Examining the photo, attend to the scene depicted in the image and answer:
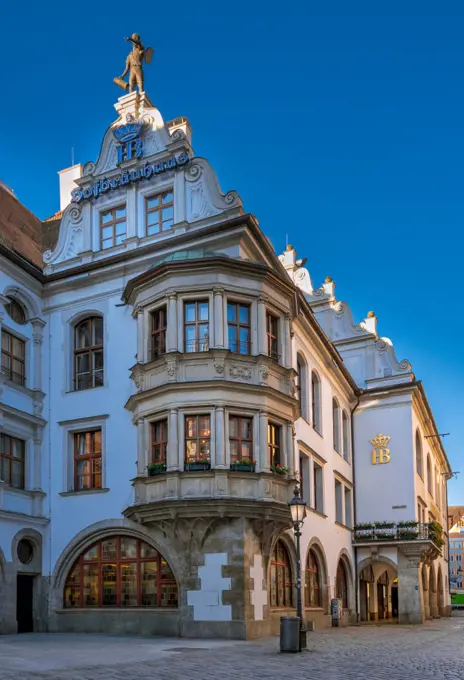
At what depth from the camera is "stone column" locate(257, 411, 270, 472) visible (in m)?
26.0

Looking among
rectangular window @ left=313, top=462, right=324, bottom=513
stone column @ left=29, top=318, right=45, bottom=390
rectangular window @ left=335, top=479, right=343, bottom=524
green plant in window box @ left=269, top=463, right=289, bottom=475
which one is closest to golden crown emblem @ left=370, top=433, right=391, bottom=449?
rectangular window @ left=335, top=479, right=343, bottom=524

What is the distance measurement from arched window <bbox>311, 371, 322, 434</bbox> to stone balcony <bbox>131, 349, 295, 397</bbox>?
9.40 m

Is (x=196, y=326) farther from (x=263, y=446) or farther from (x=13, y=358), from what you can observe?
(x=13, y=358)

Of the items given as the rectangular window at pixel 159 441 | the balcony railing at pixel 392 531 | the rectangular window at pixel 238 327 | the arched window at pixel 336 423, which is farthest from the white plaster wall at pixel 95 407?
the balcony railing at pixel 392 531

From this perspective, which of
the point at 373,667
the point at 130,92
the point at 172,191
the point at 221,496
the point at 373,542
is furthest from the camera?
the point at 373,542

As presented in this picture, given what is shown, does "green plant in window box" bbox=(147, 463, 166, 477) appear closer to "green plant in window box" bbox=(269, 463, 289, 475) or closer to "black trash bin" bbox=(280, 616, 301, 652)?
"green plant in window box" bbox=(269, 463, 289, 475)

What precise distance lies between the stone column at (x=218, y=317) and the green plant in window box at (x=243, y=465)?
350 cm

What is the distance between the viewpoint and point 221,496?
2481 centimetres

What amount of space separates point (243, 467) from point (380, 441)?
1887cm

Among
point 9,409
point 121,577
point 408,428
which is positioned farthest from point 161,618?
point 408,428

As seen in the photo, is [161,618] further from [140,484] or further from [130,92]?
[130,92]

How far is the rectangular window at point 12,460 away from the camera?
28.1 meters

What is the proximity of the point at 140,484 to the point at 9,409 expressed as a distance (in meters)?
5.23

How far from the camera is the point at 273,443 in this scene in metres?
27.4
